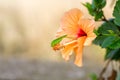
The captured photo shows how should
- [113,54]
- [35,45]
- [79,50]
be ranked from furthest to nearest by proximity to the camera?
[35,45] → [113,54] → [79,50]

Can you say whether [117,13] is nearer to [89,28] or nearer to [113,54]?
[89,28]

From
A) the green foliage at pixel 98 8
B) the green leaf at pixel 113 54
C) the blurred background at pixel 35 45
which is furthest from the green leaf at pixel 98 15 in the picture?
the blurred background at pixel 35 45

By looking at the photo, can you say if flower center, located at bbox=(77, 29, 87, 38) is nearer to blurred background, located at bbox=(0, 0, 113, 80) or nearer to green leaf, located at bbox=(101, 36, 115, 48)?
green leaf, located at bbox=(101, 36, 115, 48)

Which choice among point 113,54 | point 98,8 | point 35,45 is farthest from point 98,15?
point 35,45

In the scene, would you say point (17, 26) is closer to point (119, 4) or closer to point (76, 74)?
point (76, 74)

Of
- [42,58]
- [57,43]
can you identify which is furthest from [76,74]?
[57,43]

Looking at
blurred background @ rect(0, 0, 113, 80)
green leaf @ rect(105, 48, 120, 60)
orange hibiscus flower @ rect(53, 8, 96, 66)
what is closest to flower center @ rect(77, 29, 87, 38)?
orange hibiscus flower @ rect(53, 8, 96, 66)

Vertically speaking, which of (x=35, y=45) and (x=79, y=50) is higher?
(x=35, y=45)
